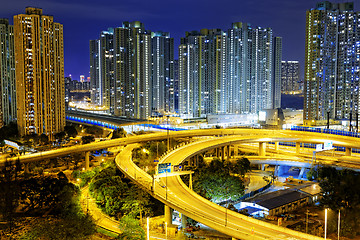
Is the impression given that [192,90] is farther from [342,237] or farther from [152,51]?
[342,237]

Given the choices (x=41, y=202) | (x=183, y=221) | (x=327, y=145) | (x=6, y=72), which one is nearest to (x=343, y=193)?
(x=183, y=221)

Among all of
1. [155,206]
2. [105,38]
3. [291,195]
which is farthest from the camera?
[105,38]

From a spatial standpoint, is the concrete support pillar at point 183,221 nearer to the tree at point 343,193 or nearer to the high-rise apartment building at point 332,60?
the tree at point 343,193

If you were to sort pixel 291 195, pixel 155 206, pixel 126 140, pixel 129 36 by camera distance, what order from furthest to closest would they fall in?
1. pixel 129 36
2. pixel 126 140
3. pixel 291 195
4. pixel 155 206

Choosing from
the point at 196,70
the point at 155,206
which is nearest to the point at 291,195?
the point at 155,206

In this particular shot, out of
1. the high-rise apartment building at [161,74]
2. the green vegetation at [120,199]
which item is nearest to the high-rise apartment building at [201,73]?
the high-rise apartment building at [161,74]

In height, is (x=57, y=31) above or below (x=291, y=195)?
above
